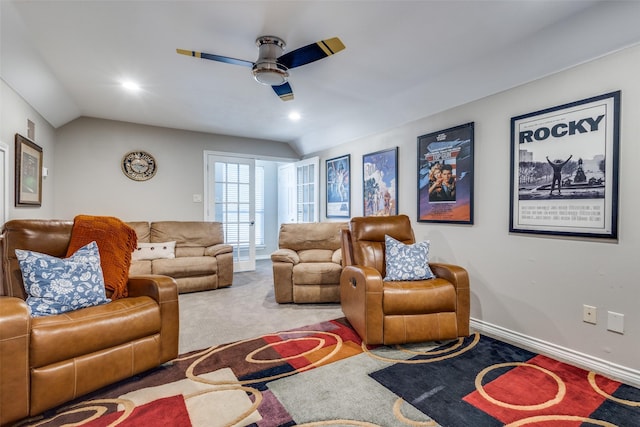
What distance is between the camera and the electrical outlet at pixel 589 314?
2.14m

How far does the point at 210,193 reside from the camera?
17.2 feet

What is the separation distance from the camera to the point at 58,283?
191 cm

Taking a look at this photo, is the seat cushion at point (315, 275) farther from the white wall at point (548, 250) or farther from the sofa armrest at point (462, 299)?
the sofa armrest at point (462, 299)

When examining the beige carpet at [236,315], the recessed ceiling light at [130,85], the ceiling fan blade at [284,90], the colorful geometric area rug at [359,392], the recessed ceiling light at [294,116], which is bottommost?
the beige carpet at [236,315]

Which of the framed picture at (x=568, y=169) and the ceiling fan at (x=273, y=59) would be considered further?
the ceiling fan at (x=273, y=59)

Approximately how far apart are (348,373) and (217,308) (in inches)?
77.5

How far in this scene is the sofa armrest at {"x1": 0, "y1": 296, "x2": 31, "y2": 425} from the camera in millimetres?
1441

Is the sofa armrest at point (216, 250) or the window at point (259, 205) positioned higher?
the window at point (259, 205)

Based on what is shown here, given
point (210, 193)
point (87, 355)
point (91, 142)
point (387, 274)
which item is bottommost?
point (87, 355)

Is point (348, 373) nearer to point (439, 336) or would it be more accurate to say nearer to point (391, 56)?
point (439, 336)

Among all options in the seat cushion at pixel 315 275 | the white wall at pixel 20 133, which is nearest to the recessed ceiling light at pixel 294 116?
the seat cushion at pixel 315 275

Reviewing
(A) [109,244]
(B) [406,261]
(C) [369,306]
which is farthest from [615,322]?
(A) [109,244]

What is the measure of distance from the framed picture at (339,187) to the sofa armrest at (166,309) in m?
3.02

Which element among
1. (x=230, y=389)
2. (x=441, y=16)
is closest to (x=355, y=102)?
(x=441, y=16)
